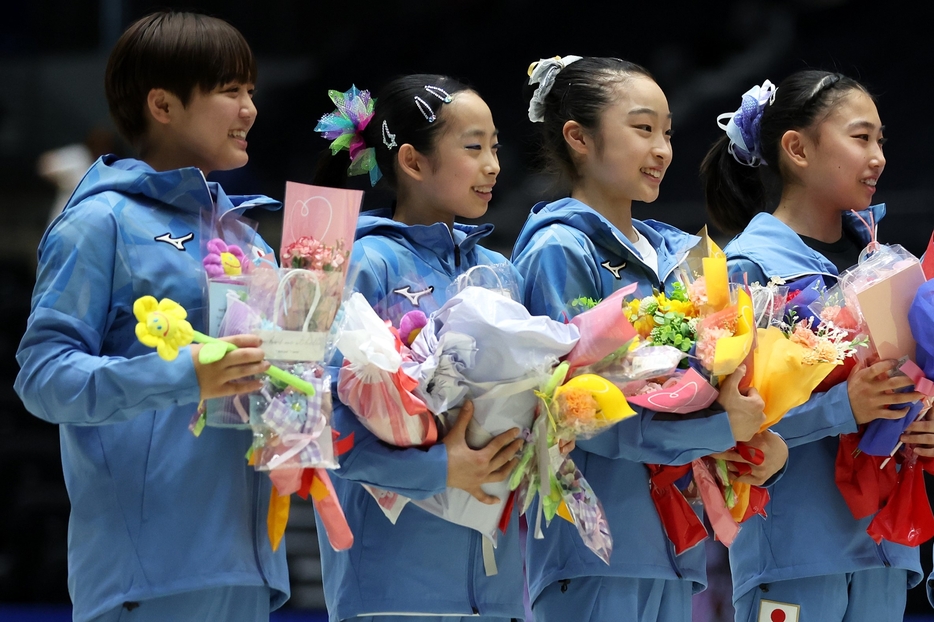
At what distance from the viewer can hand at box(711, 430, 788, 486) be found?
7.46 feet

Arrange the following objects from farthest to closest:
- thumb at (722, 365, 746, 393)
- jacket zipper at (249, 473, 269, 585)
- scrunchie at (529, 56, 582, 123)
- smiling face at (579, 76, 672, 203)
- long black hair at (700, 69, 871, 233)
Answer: long black hair at (700, 69, 871, 233), scrunchie at (529, 56, 582, 123), smiling face at (579, 76, 672, 203), thumb at (722, 365, 746, 393), jacket zipper at (249, 473, 269, 585)

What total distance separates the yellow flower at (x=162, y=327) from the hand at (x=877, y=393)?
4.32 ft

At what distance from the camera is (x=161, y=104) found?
81.5 inches

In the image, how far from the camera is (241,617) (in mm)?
1913

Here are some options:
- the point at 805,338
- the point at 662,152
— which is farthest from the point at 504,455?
the point at 662,152

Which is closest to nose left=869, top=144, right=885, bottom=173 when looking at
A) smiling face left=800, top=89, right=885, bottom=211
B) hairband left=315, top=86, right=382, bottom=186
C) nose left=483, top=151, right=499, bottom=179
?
smiling face left=800, top=89, right=885, bottom=211

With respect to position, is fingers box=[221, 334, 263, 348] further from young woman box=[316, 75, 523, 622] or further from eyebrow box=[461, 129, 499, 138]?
eyebrow box=[461, 129, 499, 138]

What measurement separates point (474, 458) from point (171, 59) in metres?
0.84

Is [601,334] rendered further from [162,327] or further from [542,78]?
[542,78]

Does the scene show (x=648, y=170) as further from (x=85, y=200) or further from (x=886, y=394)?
(x=85, y=200)

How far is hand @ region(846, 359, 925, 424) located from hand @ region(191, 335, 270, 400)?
3.96ft

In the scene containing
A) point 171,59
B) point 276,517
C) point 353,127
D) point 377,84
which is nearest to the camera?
point 276,517

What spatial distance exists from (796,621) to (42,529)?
10.4 ft

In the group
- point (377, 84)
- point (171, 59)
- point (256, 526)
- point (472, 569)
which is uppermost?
point (171, 59)
